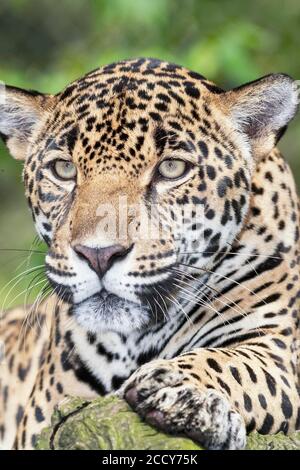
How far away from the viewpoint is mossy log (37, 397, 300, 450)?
19.4 feet

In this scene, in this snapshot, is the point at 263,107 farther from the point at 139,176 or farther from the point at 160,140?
the point at 139,176

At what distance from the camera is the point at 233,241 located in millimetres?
8016

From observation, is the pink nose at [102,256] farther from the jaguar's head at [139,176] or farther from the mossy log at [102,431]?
the mossy log at [102,431]

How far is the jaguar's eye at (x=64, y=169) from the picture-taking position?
786 centimetres

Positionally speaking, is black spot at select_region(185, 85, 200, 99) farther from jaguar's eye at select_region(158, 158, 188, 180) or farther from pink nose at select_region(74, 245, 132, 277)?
pink nose at select_region(74, 245, 132, 277)

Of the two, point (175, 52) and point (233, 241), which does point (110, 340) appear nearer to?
point (233, 241)

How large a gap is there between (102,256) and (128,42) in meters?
11.5

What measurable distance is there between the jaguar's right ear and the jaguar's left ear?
1355 mm

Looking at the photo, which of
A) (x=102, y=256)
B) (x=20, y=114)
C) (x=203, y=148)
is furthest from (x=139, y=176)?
(x=20, y=114)

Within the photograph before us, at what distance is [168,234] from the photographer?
7.41 metres

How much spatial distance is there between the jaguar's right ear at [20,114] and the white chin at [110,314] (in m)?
1.72

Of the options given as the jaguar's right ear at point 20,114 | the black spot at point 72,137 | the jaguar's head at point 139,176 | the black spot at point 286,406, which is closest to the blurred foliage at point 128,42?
the jaguar's right ear at point 20,114

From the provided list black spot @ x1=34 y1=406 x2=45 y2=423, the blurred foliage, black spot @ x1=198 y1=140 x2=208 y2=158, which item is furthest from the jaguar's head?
the blurred foliage
